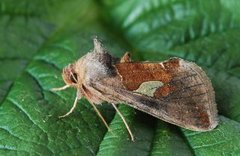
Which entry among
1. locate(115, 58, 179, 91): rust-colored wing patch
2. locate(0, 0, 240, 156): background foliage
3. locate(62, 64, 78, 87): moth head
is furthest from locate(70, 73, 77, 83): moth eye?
locate(115, 58, 179, 91): rust-colored wing patch

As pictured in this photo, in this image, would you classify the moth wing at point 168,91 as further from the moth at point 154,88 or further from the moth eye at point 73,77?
the moth eye at point 73,77

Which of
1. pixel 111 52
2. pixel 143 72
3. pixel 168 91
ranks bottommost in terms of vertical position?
pixel 168 91

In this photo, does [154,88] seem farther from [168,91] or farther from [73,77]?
[73,77]

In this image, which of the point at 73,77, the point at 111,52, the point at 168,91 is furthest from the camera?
the point at 111,52

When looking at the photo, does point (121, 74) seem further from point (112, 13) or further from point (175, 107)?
point (112, 13)

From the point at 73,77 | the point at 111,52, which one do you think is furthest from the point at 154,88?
the point at 111,52

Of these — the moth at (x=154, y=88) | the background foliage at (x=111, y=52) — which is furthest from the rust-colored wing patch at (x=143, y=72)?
the background foliage at (x=111, y=52)

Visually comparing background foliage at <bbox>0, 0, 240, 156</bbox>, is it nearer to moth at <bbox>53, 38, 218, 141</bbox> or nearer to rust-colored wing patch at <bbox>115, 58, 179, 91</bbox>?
moth at <bbox>53, 38, 218, 141</bbox>

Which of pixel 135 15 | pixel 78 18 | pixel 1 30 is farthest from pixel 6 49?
pixel 135 15
